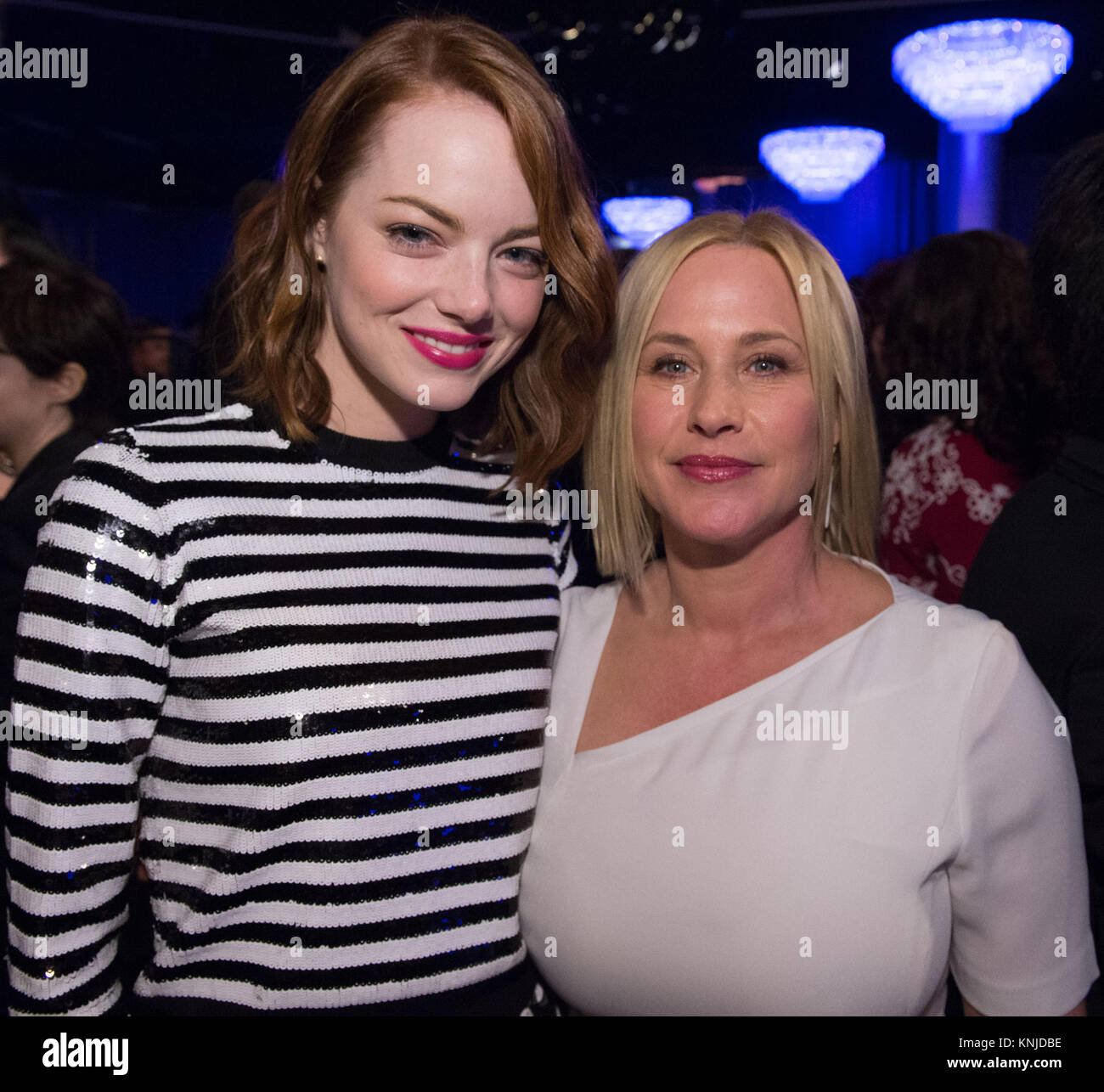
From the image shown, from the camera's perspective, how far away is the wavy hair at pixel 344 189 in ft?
4.41

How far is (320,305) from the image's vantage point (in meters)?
Result: 1.46

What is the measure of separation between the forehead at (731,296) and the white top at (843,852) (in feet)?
1.54

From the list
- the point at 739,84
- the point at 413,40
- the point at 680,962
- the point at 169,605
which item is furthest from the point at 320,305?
the point at 739,84

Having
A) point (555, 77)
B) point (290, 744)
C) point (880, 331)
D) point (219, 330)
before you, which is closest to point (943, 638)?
point (290, 744)

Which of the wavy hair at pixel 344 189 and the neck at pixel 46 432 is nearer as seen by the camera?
the wavy hair at pixel 344 189

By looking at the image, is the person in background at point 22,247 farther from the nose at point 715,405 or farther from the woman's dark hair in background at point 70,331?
the nose at point 715,405

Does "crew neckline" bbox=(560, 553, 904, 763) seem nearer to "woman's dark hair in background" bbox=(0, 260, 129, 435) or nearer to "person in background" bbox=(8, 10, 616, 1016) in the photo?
"person in background" bbox=(8, 10, 616, 1016)

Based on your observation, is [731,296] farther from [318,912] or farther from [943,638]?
[318,912]

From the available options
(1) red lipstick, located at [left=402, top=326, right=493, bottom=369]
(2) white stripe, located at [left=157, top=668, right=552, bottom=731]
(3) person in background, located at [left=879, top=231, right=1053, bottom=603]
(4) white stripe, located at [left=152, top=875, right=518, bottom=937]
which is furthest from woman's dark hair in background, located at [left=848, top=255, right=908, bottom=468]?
(4) white stripe, located at [left=152, top=875, right=518, bottom=937]

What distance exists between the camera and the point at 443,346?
1358mm

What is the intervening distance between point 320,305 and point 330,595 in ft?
1.42

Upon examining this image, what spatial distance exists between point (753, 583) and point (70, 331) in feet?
5.99

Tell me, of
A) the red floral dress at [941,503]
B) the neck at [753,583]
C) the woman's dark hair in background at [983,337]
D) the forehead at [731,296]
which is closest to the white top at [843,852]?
the neck at [753,583]

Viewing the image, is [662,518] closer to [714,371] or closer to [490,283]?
[714,371]
